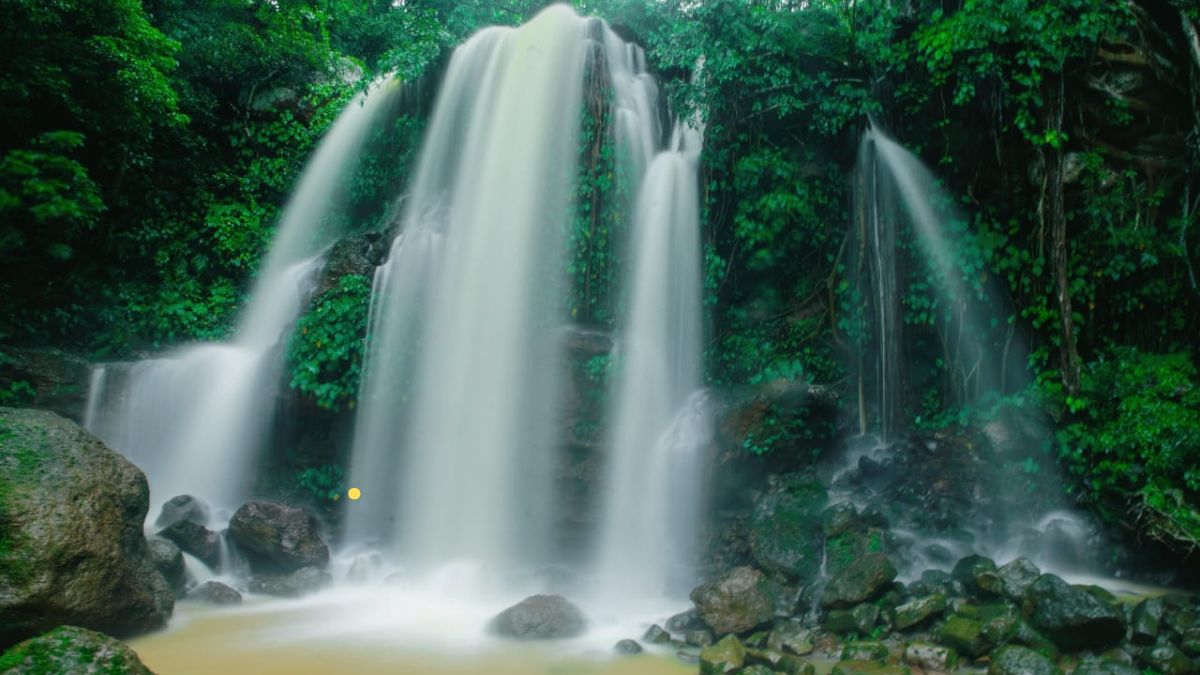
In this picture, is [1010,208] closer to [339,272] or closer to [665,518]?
[665,518]

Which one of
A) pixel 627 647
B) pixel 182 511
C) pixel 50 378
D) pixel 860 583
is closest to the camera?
pixel 627 647

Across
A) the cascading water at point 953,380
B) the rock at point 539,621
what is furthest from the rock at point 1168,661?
the rock at point 539,621

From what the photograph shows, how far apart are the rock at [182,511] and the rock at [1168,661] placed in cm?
863

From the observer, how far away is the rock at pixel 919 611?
552 cm

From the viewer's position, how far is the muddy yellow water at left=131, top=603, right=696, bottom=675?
520cm

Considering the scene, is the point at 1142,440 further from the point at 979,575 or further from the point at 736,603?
the point at 736,603

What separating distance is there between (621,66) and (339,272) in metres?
5.18

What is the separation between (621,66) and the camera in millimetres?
10727

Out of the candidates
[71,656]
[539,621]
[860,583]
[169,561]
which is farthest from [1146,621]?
[169,561]

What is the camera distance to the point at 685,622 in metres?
6.04

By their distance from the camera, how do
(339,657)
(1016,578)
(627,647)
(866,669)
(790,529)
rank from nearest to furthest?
(866,669)
(339,657)
(627,647)
(1016,578)
(790,529)

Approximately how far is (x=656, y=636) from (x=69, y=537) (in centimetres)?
452

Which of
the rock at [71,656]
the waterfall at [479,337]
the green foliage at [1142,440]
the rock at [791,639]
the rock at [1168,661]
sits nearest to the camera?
the rock at [71,656]

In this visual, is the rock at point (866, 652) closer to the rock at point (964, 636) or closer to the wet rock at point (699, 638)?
the rock at point (964, 636)
